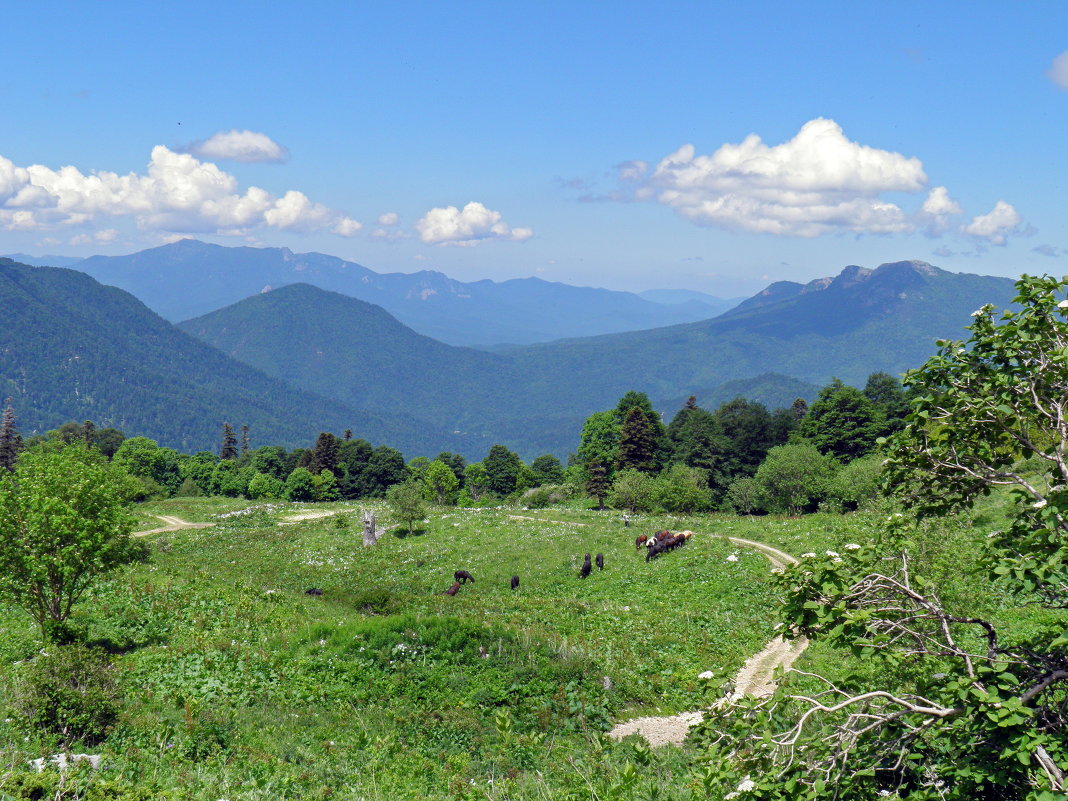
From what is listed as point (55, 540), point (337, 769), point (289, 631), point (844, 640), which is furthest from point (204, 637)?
point (844, 640)

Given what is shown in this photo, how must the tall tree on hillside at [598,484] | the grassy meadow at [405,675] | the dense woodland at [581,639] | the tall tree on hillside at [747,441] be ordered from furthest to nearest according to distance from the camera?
the tall tree on hillside at [747,441] → the tall tree on hillside at [598,484] → the grassy meadow at [405,675] → the dense woodland at [581,639]

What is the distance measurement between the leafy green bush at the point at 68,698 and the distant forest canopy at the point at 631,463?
38122 millimetres

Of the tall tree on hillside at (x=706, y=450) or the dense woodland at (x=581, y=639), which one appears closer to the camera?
the dense woodland at (x=581, y=639)

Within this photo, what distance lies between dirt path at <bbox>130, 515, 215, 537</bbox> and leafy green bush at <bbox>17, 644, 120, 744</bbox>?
4656cm

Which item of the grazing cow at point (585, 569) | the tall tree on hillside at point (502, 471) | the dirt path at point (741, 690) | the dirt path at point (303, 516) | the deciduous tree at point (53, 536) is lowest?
the tall tree on hillside at point (502, 471)

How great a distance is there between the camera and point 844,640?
27.1 feet

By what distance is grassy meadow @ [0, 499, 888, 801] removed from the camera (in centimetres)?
1452

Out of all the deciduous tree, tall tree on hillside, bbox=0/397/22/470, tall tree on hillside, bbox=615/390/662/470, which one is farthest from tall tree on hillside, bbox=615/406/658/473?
tall tree on hillside, bbox=0/397/22/470

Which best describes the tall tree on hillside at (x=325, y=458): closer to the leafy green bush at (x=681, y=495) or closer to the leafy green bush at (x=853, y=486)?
the leafy green bush at (x=681, y=495)

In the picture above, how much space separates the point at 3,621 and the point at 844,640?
3148cm

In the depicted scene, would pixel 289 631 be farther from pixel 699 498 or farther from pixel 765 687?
pixel 699 498

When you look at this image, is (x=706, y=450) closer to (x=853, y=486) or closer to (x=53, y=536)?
(x=853, y=486)

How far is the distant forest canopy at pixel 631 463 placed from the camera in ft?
229

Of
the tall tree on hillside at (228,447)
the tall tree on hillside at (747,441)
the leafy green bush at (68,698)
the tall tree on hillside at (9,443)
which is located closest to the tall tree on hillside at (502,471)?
the tall tree on hillside at (747,441)
